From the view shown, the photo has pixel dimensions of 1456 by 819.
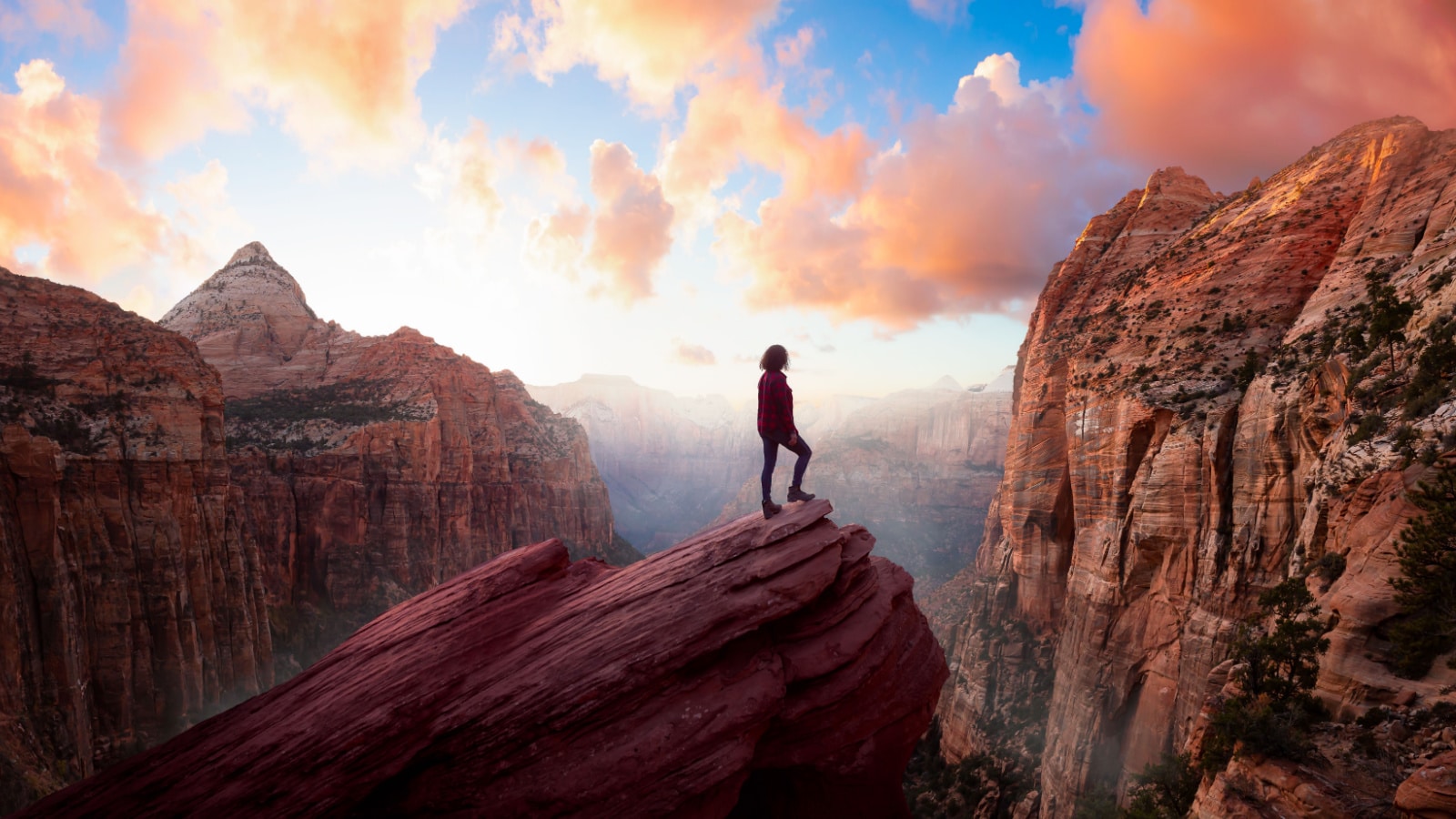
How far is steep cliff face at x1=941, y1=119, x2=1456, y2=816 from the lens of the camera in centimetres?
1412

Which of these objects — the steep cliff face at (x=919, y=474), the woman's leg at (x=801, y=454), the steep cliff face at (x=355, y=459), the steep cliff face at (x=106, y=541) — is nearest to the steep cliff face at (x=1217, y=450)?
the woman's leg at (x=801, y=454)

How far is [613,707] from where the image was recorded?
28.8 ft

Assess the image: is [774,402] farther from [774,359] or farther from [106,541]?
[106,541]

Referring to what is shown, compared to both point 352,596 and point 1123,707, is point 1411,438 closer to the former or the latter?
point 1123,707

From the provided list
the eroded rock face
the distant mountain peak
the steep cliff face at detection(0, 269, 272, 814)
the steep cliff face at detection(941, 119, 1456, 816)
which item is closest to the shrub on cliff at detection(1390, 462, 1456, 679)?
the steep cliff face at detection(941, 119, 1456, 816)

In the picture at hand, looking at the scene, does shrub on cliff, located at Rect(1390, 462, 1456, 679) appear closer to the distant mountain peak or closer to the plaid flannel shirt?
the plaid flannel shirt

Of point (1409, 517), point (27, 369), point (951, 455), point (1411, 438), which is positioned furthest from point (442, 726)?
point (951, 455)

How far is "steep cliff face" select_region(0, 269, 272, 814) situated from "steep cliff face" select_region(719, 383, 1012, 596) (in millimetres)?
93788

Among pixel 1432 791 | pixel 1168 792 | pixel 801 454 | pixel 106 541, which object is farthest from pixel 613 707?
pixel 106 541

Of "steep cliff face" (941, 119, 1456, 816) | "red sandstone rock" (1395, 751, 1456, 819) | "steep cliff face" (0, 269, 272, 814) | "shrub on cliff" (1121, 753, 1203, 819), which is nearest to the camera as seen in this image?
"red sandstone rock" (1395, 751, 1456, 819)

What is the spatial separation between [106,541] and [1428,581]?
49.0 meters

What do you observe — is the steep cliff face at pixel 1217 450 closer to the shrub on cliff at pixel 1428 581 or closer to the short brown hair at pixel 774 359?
the shrub on cliff at pixel 1428 581

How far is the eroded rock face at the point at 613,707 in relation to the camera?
8.43 metres

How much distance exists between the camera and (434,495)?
63125mm
